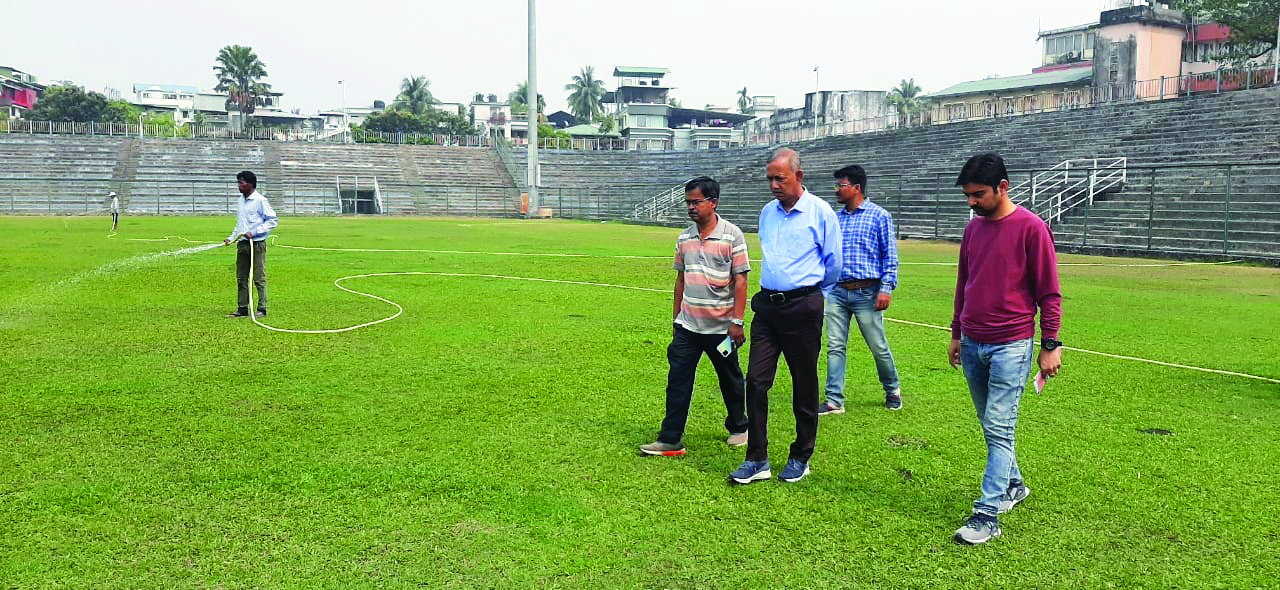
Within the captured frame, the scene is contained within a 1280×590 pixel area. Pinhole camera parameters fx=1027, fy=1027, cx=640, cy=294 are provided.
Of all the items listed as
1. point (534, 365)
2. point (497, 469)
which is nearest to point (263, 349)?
point (534, 365)

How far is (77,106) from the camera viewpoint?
93688 mm

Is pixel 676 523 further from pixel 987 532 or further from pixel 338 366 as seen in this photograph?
pixel 338 366

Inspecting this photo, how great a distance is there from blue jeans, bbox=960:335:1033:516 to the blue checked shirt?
2467mm

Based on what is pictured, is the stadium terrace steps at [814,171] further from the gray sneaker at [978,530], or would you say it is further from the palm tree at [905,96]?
the palm tree at [905,96]

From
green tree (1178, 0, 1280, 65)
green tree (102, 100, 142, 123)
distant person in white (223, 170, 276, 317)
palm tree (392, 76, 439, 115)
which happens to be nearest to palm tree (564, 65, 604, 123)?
palm tree (392, 76, 439, 115)

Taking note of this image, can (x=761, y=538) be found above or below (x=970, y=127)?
below

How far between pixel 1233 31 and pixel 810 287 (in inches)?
2074

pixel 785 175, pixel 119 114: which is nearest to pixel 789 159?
pixel 785 175

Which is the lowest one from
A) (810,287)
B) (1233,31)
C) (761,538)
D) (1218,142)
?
(761,538)

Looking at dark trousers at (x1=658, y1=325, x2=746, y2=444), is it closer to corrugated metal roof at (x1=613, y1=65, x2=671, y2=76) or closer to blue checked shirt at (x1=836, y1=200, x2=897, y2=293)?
blue checked shirt at (x1=836, y1=200, x2=897, y2=293)

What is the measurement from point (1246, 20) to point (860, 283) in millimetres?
50098

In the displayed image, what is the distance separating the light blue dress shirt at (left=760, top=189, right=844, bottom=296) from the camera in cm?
572

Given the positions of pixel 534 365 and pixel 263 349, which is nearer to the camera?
pixel 534 365

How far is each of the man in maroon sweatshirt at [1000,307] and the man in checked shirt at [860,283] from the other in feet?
7.85
